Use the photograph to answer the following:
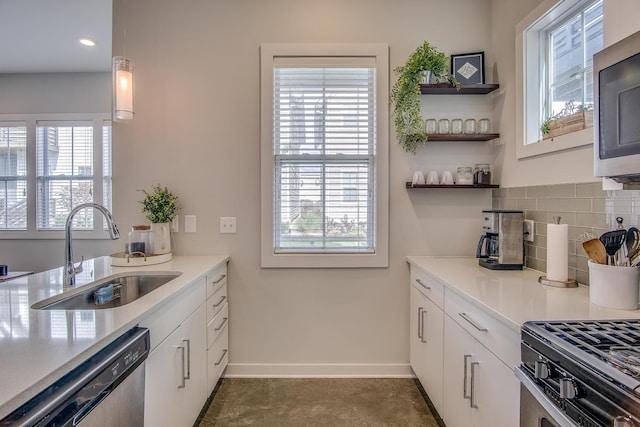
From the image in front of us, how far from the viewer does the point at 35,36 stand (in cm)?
341

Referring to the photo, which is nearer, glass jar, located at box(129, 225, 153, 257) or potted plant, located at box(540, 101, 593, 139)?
potted plant, located at box(540, 101, 593, 139)

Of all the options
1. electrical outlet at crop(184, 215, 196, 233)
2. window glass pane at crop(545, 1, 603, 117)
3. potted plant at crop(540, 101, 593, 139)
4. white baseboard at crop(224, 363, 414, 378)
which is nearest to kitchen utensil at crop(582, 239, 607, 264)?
potted plant at crop(540, 101, 593, 139)

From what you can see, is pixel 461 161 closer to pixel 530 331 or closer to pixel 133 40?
pixel 530 331

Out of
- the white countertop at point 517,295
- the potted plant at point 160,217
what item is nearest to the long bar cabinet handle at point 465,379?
the white countertop at point 517,295

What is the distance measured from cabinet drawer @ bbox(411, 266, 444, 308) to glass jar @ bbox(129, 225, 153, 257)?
1.84 meters

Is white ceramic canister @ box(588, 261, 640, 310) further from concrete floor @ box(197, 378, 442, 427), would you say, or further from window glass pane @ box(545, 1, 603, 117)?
concrete floor @ box(197, 378, 442, 427)

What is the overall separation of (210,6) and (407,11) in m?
1.46

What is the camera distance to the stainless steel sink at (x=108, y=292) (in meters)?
1.45

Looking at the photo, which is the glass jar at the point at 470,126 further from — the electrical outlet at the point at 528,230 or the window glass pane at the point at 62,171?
the window glass pane at the point at 62,171

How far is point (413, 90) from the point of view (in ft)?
7.47

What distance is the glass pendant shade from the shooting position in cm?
211

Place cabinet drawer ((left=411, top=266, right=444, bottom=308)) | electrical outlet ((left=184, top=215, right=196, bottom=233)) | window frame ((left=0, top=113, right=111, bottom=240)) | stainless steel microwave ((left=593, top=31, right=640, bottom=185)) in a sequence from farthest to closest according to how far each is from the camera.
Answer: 1. window frame ((left=0, top=113, right=111, bottom=240))
2. electrical outlet ((left=184, top=215, right=196, bottom=233))
3. cabinet drawer ((left=411, top=266, right=444, bottom=308))
4. stainless steel microwave ((left=593, top=31, right=640, bottom=185))

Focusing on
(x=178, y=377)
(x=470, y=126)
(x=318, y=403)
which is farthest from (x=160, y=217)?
(x=470, y=126)

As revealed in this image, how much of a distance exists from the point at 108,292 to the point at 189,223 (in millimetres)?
836
